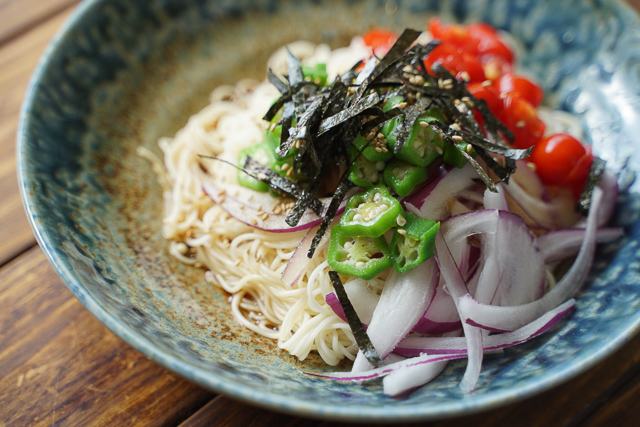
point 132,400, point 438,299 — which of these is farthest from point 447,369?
point 132,400

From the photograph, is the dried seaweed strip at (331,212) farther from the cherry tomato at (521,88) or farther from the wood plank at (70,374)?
the cherry tomato at (521,88)

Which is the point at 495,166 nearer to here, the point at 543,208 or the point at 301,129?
the point at 543,208

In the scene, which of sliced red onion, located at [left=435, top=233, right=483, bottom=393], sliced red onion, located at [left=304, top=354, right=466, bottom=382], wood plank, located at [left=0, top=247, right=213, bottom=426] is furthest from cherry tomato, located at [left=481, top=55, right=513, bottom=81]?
Result: wood plank, located at [left=0, top=247, right=213, bottom=426]

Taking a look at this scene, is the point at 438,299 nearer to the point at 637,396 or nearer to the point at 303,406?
the point at 303,406

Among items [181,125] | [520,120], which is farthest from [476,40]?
[181,125]

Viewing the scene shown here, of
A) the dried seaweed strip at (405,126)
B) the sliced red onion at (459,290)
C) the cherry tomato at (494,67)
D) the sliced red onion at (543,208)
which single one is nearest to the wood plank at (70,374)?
the sliced red onion at (459,290)
